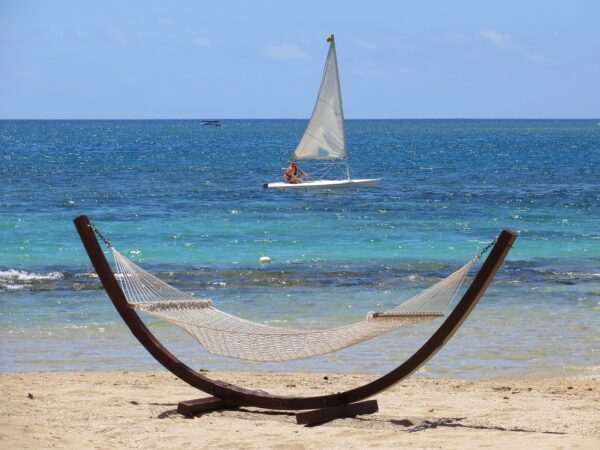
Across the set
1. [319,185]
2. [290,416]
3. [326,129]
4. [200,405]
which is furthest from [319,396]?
[326,129]

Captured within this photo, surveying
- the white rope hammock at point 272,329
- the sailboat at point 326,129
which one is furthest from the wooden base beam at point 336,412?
the sailboat at point 326,129

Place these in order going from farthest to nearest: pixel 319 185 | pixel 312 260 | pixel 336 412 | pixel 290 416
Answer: pixel 319 185 → pixel 312 260 → pixel 290 416 → pixel 336 412

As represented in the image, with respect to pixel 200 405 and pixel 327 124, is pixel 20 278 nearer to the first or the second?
pixel 200 405

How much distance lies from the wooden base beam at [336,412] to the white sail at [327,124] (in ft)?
87.3

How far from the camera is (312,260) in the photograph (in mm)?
18375

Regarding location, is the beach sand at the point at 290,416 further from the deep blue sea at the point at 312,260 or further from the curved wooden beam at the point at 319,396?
the deep blue sea at the point at 312,260

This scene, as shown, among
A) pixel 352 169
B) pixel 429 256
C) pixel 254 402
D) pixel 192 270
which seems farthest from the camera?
pixel 352 169

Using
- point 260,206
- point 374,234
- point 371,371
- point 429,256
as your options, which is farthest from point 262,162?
point 371,371

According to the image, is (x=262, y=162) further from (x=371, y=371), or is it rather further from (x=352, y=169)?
(x=371, y=371)

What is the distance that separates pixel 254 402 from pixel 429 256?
11.8 m

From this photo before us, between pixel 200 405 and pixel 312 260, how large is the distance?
35.4ft

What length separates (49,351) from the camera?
10.5 meters

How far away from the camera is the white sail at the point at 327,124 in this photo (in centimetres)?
3391
